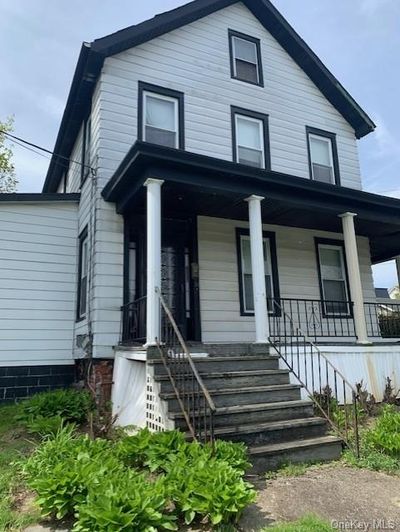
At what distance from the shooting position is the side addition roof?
843 centimetres

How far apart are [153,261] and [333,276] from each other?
5.69m

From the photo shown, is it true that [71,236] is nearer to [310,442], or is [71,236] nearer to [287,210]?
[287,210]

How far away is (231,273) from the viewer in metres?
8.74

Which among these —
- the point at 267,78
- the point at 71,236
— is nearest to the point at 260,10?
the point at 267,78

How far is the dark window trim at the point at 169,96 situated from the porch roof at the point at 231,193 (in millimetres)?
1645

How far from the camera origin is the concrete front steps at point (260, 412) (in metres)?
4.65

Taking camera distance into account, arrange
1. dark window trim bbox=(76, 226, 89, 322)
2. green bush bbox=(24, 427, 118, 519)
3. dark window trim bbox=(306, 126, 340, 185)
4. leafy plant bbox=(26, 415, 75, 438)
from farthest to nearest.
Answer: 1. dark window trim bbox=(306, 126, 340, 185)
2. dark window trim bbox=(76, 226, 89, 322)
3. leafy plant bbox=(26, 415, 75, 438)
4. green bush bbox=(24, 427, 118, 519)

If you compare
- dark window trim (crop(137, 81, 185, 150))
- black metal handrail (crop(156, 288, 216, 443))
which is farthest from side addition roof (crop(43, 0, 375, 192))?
black metal handrail (crop(156, 288, 216, 443))

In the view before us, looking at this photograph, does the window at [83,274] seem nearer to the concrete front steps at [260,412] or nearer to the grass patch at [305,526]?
the concrete front steps at [260,412]

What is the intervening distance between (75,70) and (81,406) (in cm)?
679

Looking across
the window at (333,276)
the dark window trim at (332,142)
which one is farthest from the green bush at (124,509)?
the dark window trim at (332,142)

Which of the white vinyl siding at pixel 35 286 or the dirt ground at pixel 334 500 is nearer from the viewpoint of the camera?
the dirt ground at pixel 334 500

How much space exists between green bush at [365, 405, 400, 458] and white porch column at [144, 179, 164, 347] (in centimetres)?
308

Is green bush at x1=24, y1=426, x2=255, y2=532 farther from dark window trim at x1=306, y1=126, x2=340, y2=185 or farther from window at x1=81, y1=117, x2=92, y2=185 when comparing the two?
dark window trim at x1=306, y1=126, x2=340, y2=185
